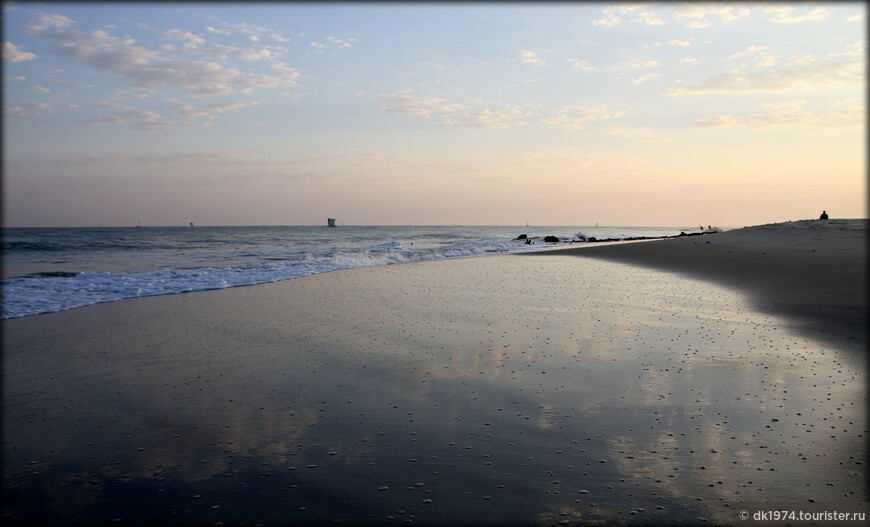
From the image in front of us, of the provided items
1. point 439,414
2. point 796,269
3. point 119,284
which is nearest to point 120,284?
point 119,284

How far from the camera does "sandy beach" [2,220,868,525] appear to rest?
337cm

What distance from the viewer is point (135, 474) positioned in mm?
3805

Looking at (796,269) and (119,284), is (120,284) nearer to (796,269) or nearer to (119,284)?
(119,284)

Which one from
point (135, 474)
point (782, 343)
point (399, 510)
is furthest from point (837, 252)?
point (135, 474)

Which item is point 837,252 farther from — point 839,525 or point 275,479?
point 275,479

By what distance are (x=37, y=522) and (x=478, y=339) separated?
226 inches

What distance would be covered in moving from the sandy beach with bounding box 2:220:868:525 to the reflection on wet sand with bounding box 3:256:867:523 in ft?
0.07

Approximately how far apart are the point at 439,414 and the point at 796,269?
1422 centimetres

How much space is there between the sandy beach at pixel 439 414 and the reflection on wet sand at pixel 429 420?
2 centimetres

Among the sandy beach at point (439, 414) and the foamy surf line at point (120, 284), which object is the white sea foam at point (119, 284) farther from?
the sandy beach at point (439, 414)

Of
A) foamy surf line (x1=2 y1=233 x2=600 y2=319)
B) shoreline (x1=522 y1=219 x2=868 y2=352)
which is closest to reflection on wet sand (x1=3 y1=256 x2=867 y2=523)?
shoreline (x1=522 y1=219 x2=868 y2=352)

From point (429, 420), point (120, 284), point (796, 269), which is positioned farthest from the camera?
point (120, 284)

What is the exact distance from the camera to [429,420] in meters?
4.71

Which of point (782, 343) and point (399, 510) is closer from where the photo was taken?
point (399, 510)
